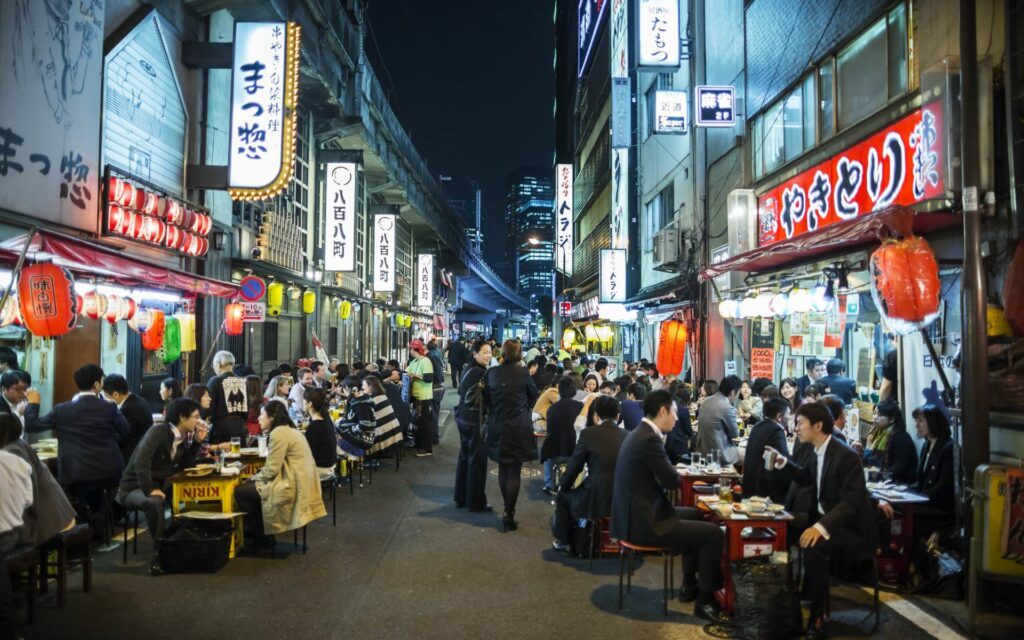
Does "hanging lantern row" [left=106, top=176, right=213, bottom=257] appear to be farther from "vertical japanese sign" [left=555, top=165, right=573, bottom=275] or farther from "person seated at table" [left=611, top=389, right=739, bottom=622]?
"vertical japanese sign" [left=555, top=165, right=573, bottom=275]

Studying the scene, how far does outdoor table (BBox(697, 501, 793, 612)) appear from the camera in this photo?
20.6ft

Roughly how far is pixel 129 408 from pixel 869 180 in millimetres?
10211

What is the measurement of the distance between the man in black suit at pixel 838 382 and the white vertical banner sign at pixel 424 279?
35.3 meters

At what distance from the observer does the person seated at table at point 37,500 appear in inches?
231

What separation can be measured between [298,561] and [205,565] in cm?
99

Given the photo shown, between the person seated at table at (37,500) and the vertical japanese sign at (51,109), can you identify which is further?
the vertical japanese sign at (51,109)

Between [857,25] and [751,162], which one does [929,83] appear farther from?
[751,162]

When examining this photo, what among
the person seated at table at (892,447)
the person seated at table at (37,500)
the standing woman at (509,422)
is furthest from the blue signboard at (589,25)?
the person seated at table at (37,500)

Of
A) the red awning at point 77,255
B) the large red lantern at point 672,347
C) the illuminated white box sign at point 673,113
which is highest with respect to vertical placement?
the illuminated white box sign at point 673,113

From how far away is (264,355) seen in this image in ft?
63.1

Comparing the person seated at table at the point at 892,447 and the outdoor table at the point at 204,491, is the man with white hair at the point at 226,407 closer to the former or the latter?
the outdoor table at the point at 204,491

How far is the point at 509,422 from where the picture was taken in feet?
31.4

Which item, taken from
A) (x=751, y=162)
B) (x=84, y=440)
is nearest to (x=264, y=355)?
(x=84, y=440)

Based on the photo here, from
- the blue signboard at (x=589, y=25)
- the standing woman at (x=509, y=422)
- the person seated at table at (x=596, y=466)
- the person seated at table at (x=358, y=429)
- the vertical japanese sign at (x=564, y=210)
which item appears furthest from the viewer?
the vertical japanese sign at (x=564, y=210)
